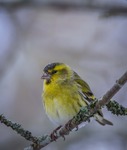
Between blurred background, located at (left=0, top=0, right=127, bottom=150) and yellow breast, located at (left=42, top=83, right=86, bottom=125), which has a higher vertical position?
blurred background, located at (left=0, top=0, right=127, bottom=150)

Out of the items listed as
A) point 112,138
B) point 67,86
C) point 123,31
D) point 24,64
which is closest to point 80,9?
point 67,86

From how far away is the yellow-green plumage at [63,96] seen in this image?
3201 millimetres

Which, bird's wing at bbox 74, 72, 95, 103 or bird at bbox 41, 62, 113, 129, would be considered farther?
bird's wing at bbox 74, 72, 95, 103

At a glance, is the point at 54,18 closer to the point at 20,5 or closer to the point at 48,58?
the point at 48,58

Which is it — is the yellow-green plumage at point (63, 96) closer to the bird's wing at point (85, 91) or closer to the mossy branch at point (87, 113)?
the bird's wing at point (85, 91)

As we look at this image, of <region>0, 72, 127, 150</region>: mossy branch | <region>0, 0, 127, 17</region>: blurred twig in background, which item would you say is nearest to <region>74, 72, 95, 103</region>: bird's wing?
<region>0, 0, 127, 17</region>: blurred twig in background

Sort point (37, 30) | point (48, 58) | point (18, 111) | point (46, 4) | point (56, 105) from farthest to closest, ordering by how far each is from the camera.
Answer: point (37, 30) → point (48, 58) → point (18, 111) → point (46, 4) → point (56, 105)

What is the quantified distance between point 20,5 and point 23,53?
2695 mm

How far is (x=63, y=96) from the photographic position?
3.27 meters

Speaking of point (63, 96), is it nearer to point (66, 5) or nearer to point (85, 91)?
point (85, 91)

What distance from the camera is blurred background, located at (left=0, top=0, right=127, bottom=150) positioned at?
4.19 m

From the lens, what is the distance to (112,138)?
13.6ft

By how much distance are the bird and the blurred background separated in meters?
0.80

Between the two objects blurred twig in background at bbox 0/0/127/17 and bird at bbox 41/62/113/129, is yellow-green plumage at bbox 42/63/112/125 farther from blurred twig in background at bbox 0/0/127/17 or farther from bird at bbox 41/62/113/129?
blurred twig in background at bbox 0/0/127/17
